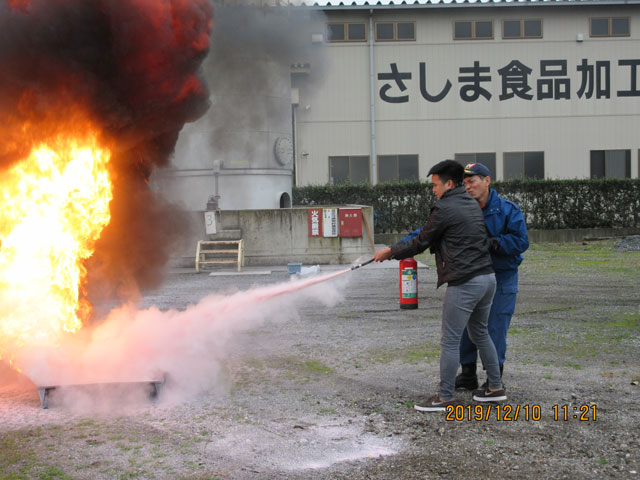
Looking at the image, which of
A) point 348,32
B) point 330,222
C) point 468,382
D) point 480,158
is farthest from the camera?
point 480,158

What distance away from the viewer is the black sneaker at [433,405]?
4953mm

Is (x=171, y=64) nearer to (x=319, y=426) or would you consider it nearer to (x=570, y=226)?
(x=319, y=426)

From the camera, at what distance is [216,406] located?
517cm

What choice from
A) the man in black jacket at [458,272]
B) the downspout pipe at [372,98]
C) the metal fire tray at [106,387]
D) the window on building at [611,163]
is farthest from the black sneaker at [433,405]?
the window on building at [611,163]

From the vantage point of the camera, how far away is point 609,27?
2470 cm

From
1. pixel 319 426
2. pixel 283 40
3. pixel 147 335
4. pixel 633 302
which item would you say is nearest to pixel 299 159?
pixel 283 40

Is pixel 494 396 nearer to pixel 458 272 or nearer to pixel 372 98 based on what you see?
pixel 458 272

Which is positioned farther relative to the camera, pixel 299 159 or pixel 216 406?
pixel 299 159

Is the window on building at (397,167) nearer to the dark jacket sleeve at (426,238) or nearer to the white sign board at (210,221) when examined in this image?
the white sign board at (210,221)

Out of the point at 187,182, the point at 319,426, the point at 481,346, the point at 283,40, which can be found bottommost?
the point at 319,426

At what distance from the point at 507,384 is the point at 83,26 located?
4.54 meters

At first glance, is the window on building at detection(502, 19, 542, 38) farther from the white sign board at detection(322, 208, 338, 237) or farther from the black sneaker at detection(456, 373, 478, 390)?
the black sneaker at detection(456, 373, 478, 390)
